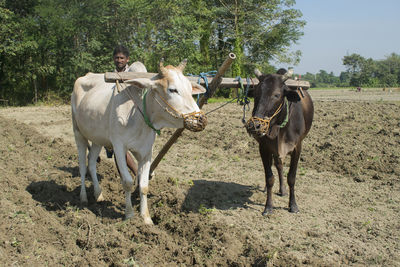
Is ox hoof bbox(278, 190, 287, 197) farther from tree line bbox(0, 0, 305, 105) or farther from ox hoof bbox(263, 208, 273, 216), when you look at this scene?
tree line bbox(0, 0, 305, 105)

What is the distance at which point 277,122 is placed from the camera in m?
5.17

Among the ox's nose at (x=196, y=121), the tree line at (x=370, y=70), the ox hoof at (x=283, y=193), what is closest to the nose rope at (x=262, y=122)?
the ox's nose at (x=196, y=121)

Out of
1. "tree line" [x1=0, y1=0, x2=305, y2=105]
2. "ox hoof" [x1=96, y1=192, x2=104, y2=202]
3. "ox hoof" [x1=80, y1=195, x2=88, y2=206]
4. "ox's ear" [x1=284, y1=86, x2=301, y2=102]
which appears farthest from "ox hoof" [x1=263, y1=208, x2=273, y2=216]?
"tree line" [x1=0, y1=0, x2=305, y2=105]

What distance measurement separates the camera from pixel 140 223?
14.4 feet

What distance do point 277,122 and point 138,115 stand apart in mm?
1974

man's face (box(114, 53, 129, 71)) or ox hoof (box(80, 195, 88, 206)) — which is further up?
man's face (box(114, 53, 129, 71))

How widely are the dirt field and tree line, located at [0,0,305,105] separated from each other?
1597 centimetres

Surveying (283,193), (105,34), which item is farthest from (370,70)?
(283,193)

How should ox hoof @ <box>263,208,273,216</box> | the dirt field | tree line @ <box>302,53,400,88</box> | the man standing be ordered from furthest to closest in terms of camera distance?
tree line @ <box>302,53,400,88</box>, the man standing, ox hoof @ <box>263,208,273,216</box>, the dirt field

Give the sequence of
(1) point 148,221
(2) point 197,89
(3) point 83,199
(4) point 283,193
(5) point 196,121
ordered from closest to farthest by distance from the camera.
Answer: (5) point 196,121 → (2) point 197,89 → (1) point 148,221 → (3) point 83,199 → (4) point 283,193

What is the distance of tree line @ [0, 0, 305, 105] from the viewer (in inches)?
905

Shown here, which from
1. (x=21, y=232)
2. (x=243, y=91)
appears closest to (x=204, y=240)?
(x=21, y=232)

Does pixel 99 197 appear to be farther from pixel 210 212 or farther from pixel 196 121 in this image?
pixel 196 121

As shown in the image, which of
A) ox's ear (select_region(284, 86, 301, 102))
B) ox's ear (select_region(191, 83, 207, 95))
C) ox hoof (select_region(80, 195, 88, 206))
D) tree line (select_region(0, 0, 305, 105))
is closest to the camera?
ox's ear (select_region(191, 83, 207, 95))
